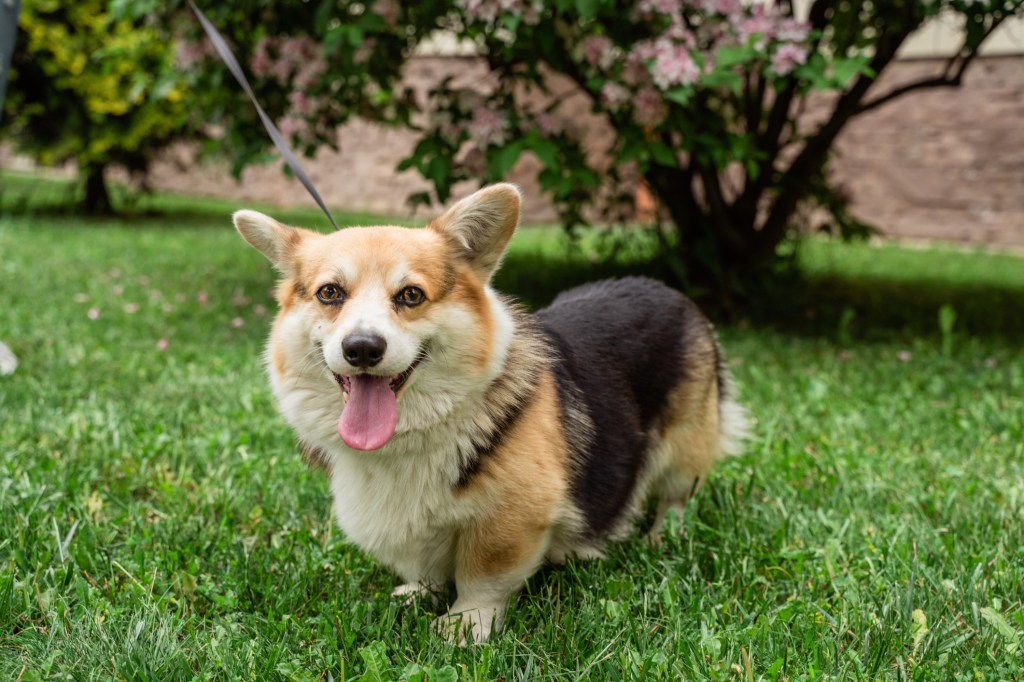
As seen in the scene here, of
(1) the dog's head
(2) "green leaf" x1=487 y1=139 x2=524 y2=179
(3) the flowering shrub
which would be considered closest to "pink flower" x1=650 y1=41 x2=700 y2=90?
(3) the flowering shrub

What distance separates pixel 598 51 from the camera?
15.6 ft

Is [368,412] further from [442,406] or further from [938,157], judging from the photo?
[938,157]

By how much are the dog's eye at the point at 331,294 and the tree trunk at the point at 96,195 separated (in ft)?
36.2

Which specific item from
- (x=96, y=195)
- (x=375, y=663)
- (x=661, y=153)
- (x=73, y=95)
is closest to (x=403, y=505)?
(x=375, y=663)

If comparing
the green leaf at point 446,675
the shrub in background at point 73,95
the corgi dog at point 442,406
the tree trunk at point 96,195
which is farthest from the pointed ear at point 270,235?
the tree trunk at point 96,195

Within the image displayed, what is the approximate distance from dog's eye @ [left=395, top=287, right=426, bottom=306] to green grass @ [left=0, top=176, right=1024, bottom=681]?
0.76 meters

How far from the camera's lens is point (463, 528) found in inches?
83.8

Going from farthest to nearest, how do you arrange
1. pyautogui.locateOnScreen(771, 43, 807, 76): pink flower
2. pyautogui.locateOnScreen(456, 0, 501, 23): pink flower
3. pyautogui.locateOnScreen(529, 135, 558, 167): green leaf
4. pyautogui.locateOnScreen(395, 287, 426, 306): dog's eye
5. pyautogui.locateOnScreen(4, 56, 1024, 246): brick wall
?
1. pyautogui.locateOnScreen(4, 56, 1024, 246): brick wall
2. pyautogui.locateOnScreen(529, 135, 558, 167): green leaf
3. pyautogui.locateOnScreen(771, 43, 807, 76): pink flower
4. pyautogui.locateOnScreen(456, 0, 501, 23): pink flower
5. pyautogui.locateOnScreen(395, 287, 426, 306): dog's eye

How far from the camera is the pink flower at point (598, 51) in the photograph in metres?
4.73

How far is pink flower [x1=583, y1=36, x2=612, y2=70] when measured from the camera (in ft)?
15.5

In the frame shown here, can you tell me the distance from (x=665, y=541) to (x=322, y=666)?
1104mm

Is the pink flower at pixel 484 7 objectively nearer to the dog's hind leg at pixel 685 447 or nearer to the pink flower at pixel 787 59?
the pink flower at pixel 787 59

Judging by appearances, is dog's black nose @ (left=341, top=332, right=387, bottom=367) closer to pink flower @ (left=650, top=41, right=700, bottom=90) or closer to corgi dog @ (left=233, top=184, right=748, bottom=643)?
corgi dog @ (left=233, top=184, right=748, bottom=643)

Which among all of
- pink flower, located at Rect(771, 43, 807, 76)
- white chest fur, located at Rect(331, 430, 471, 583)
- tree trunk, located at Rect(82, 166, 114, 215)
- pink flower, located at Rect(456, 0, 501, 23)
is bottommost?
tree trunk, located at Rect(82, 166, 114, 215)
